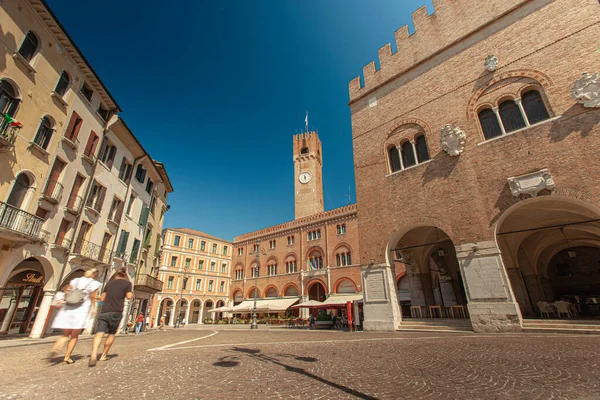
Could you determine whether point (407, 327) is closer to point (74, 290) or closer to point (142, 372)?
point (142, 372)

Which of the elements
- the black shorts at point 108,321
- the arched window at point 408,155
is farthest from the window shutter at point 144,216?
the arched window at point 408,155

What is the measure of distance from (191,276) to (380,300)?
34.3 meters

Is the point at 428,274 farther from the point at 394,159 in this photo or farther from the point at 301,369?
the point at 301,369

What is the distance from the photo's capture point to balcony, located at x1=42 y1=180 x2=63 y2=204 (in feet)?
37.5

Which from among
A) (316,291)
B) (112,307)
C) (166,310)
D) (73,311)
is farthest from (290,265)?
(73,311)

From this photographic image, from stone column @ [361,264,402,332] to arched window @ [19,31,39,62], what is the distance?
16829mm

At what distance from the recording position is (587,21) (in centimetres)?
1055

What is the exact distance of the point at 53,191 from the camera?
38.8 feet

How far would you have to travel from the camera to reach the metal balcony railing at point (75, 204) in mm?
12833

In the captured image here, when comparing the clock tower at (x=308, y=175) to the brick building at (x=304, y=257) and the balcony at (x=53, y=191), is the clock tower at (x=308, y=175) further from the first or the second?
the balcony at (x=53, y=191)

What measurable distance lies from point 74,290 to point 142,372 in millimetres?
2086

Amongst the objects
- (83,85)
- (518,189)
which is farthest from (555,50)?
(83,85)

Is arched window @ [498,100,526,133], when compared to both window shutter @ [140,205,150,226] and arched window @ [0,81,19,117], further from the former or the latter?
window shutter @ [140,205,150,226]

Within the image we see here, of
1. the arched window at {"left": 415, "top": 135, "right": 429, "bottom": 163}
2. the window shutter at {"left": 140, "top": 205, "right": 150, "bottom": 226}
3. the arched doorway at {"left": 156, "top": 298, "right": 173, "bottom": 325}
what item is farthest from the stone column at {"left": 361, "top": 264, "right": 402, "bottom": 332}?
the arched doorway at {"left": 156, "top": 298, "right": 173, "bottom": 325}
